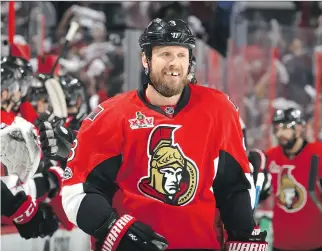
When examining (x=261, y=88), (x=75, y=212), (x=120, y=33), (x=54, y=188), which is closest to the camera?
(x=75, y=212)

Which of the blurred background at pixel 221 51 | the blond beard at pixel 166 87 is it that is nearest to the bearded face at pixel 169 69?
the blond beard at pixel 166 87

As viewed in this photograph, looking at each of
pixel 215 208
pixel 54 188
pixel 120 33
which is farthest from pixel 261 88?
pixel 215 208

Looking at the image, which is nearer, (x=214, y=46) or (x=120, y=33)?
(x=214, y=46)

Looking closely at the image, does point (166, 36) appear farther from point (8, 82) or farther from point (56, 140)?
point (8, 82)

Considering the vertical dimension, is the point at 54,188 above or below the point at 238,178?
below

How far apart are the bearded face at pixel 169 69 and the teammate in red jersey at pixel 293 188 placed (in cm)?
265

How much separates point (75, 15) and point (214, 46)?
1.52m

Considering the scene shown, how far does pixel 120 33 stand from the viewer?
9.76m

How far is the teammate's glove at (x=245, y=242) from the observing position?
10.9ft

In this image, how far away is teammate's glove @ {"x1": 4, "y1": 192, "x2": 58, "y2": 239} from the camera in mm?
4492

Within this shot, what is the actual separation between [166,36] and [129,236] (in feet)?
2.28

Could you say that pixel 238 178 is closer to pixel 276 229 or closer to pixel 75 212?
pixel 75 212

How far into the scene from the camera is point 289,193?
6012mm

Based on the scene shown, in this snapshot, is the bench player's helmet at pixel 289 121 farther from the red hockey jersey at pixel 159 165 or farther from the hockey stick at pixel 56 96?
the red hockey jersey at pixel 159 165
